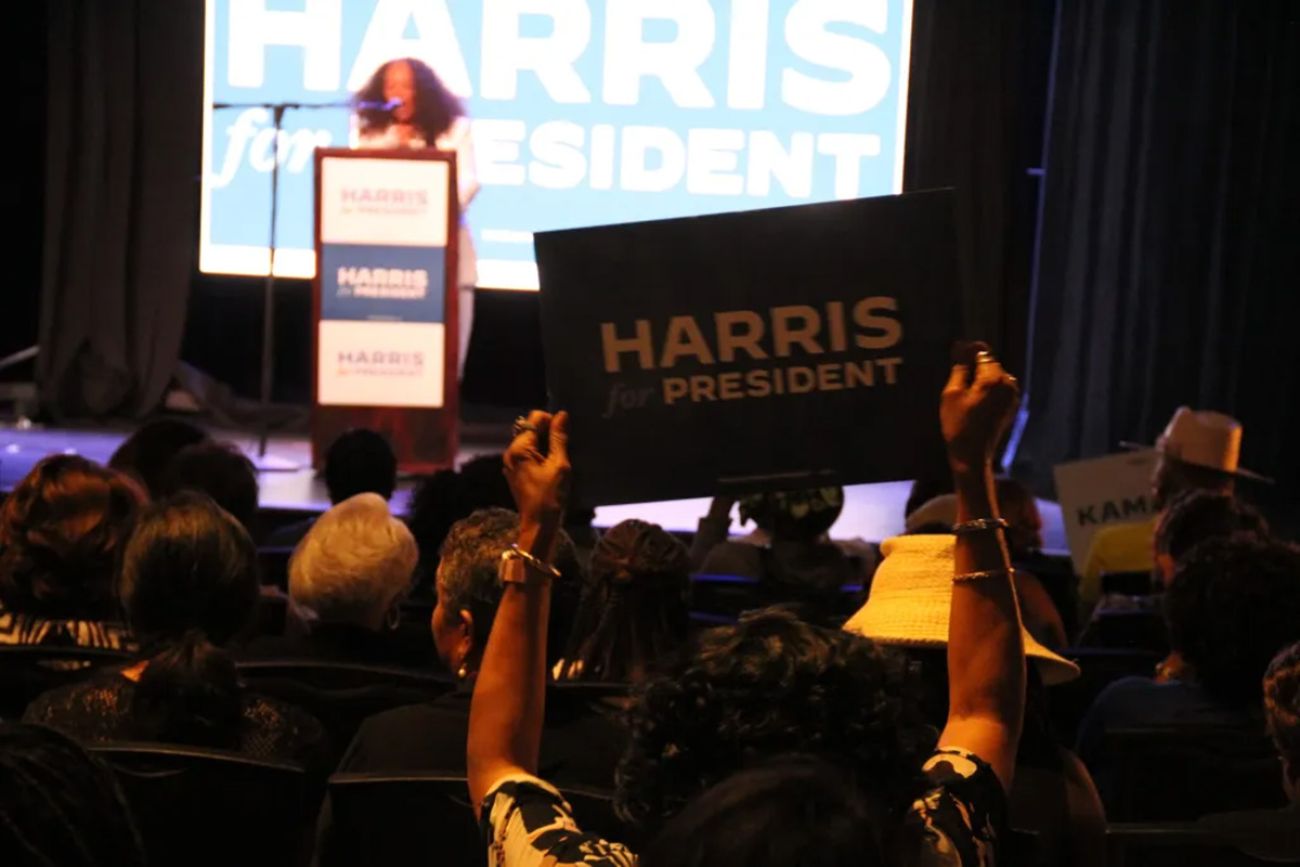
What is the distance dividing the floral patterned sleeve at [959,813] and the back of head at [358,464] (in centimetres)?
287

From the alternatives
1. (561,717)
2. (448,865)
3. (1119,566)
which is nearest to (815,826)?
(448,865)

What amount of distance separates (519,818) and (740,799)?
43 centimetres

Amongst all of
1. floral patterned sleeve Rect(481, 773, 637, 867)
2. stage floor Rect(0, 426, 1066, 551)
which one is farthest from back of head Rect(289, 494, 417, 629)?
stage floor Rect(0, 426, 1066, 551)

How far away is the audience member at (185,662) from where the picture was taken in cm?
199

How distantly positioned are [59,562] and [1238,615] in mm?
1776

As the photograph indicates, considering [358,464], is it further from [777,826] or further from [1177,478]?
[777,826]

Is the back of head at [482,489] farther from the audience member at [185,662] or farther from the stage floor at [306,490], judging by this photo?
the stage floor at [306,490]

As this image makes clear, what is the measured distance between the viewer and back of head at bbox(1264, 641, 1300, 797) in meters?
1.85

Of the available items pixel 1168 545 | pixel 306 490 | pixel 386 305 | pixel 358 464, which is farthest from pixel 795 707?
pixel 386 305

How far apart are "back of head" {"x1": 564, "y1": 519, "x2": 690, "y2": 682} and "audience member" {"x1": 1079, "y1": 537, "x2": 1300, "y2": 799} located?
0.63m

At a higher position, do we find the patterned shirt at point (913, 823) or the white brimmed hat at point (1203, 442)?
the patterned shirt at point (913, 823)

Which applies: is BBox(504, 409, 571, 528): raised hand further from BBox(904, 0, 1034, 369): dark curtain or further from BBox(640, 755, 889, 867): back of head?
BBox(904, 0, 1034, 369): dark curtain

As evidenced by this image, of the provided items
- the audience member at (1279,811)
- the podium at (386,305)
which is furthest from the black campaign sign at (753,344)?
the podium at (386,305)

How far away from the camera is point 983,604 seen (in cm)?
140
